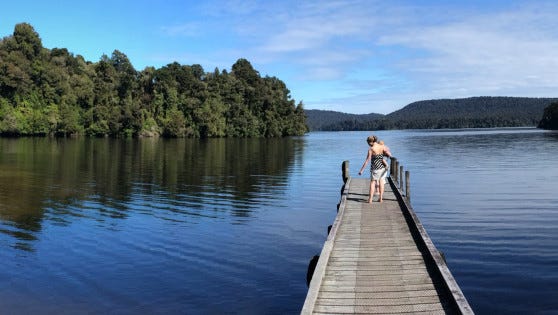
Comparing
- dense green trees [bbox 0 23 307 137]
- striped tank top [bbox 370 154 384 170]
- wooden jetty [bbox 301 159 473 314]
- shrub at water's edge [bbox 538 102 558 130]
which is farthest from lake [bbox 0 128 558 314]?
shrub at water's edge [bbox 538 102 558 130]

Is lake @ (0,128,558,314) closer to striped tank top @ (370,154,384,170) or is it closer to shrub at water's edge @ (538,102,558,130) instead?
striped tank top @ (370,154,384,170)

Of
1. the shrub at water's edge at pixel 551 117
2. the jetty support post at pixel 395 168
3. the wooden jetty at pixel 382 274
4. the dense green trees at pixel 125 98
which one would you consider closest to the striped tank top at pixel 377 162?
the wooden jetty at pixel 382 274

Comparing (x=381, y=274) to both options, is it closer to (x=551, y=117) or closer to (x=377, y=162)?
(x=377, y=162)

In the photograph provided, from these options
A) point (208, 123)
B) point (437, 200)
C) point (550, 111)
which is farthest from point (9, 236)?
point (550, 111)

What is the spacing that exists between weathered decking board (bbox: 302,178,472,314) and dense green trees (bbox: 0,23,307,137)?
9783 centimetres

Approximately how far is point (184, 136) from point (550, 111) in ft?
381

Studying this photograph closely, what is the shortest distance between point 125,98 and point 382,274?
352ft

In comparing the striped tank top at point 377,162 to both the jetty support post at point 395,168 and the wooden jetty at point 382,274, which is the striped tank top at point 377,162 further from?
the jetty support post at point 395,168

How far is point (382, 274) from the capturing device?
27.7 feet

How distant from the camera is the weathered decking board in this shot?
22.8 feet

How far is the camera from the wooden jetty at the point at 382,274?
6961 mm

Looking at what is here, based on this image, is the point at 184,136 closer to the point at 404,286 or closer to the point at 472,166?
the point at 472,166

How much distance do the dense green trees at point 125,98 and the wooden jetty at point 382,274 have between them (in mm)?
97779

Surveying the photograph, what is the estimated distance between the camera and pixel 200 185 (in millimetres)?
27297
